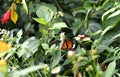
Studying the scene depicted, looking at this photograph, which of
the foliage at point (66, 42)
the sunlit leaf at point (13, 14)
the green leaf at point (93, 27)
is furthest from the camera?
the sunlit leaf at point (13, 14)

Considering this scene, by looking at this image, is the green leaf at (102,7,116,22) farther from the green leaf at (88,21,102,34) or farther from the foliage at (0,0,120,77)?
the green leaf at (88,21,102,34)

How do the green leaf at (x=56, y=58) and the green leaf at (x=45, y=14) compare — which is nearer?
the green leaf at (x=56, y=58)

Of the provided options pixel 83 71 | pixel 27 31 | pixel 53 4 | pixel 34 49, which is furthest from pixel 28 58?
pixel 53 4

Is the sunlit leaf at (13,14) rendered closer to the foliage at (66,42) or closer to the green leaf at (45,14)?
the foliage at (66,42)

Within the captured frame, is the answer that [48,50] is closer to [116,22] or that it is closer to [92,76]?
[92,76]

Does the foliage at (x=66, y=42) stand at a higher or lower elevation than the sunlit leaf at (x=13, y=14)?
lower

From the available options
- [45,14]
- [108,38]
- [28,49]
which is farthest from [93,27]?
[28,49]

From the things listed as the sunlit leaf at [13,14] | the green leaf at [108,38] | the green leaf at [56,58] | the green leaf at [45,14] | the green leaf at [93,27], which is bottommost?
the green leaf at [56,58]

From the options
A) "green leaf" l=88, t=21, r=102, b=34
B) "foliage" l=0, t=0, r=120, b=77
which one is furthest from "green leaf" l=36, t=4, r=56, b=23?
"green leaf" l=88, t=21, r=102, b=34

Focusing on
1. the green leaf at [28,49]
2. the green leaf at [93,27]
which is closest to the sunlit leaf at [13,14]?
the green leaf at [28,49]
